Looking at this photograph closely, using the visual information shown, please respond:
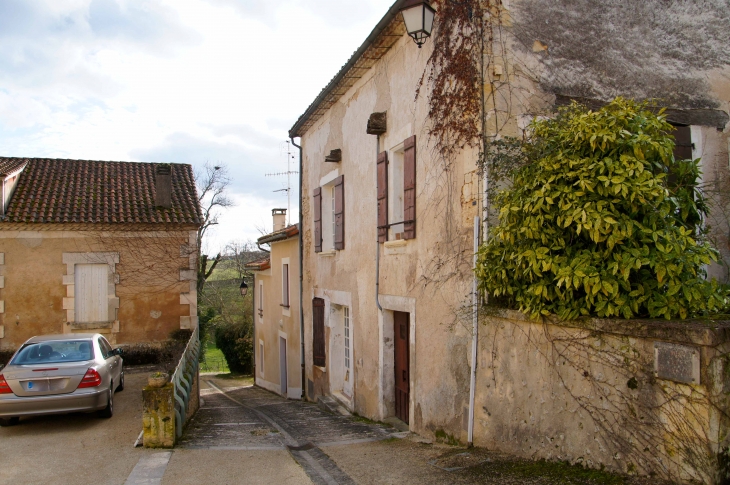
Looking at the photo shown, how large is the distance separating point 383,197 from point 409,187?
0.94 metres

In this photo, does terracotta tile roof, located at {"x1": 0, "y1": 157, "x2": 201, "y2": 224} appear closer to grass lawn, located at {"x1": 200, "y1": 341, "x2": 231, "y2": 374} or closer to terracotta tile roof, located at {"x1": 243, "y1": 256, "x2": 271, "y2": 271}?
terracotta tile roof, located at {"x1": 243, "y1": 256, "x2": 271, "y2": 271}

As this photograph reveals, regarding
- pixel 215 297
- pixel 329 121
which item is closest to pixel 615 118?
pixel 329 121

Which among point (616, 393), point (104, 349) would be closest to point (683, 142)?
point (616, 393)

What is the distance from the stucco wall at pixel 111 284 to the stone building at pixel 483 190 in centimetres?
683

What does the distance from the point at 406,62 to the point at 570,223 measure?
4516mm

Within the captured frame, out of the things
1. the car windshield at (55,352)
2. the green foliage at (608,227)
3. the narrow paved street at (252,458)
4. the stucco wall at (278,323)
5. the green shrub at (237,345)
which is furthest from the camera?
the green shrub at (237,345)

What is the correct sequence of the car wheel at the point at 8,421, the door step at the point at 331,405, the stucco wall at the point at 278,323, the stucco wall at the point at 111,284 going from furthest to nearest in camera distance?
1. the stucco wall at the point at 278,323
2. the stucco wall at the point at 111,284
3. the door step at the point at 331,405
4. the car wheel at the point at 8,421

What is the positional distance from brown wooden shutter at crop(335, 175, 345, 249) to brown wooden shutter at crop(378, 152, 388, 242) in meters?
2.19

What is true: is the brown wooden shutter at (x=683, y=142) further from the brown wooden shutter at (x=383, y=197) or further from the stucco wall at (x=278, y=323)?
the stucco wall at (x=278, y=323)

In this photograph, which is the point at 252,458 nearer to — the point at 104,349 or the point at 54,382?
the point at 54,382

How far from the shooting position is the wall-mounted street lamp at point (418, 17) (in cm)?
707

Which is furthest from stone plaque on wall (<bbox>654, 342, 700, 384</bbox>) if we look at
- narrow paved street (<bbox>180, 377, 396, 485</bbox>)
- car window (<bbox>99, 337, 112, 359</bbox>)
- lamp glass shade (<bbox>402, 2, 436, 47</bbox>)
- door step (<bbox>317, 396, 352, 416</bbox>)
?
car window (<bbox>99, 337, 112, 359</bbox>)

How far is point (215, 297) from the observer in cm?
3928

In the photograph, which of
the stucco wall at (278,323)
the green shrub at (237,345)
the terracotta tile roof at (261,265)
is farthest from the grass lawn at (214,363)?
the terracotta tile roof at (261,265)
